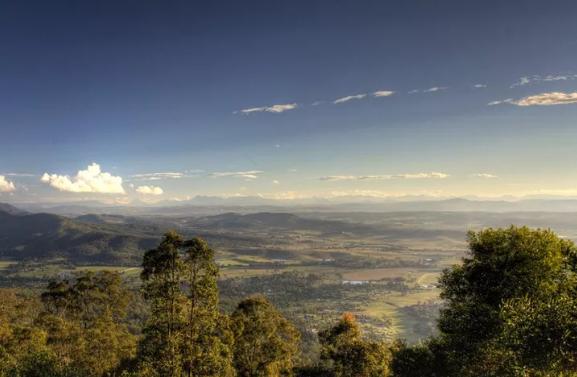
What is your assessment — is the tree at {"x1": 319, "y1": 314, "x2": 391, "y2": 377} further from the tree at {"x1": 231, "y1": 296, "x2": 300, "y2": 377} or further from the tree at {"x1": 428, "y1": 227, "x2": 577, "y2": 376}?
the tree at {"x1": 428, "y1": 227, "x2": 577, "y2": 376}

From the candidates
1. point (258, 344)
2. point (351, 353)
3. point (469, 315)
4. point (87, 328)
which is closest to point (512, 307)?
point (469, 315)

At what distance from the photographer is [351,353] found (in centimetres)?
4391

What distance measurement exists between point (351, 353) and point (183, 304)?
20737 millimetres

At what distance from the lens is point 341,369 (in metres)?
43.9

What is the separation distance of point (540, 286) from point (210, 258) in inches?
888

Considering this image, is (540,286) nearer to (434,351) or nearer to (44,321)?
(434,351)

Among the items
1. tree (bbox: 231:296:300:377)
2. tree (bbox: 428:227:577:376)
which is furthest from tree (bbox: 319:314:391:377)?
tree (bbox: 428:227:577:376)

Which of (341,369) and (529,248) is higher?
(529,248)

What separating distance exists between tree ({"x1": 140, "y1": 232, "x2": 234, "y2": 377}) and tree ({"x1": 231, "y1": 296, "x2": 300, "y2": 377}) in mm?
13506

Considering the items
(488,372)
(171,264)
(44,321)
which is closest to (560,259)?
(488,372)

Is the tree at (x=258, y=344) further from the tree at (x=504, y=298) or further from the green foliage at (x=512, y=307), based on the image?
the tree at (x=504, y=298)

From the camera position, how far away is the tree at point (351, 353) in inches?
1673

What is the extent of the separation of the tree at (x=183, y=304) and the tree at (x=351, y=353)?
17.2m

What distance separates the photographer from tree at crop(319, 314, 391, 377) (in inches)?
1673
